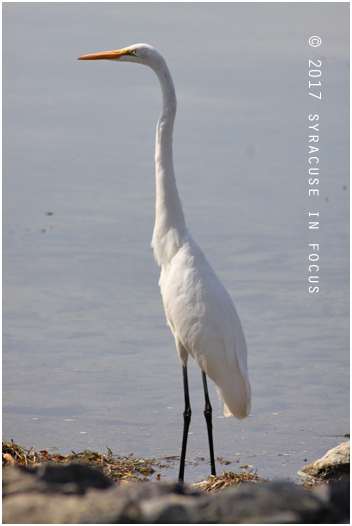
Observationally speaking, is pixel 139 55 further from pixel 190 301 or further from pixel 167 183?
pixel 190 301

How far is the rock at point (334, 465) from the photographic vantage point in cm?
310

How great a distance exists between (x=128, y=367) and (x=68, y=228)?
2436 millimetres

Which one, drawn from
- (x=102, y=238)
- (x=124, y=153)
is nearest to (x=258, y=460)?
(x=102, y=238)

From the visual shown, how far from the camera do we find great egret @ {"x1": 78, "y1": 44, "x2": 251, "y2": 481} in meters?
3.11

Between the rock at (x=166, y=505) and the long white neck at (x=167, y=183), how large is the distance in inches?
64.9

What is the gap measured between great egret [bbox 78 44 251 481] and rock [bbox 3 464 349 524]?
1195 mm

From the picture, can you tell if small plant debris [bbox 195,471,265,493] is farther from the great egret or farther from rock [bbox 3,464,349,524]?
rock [bbox 3,464,349,524]

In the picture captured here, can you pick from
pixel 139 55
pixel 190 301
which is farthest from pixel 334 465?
pixel 139 55

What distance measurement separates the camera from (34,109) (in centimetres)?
961

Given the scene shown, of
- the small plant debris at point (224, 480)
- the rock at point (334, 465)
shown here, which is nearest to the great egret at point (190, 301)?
the small plant debris at point (224, 480)

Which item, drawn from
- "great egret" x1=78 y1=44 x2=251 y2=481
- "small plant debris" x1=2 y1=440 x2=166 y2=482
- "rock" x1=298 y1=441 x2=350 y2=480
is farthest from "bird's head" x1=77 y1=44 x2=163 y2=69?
"rock" x1=298 y1=441 x2=350 y2=480

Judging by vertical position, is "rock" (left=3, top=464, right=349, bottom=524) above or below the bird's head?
below

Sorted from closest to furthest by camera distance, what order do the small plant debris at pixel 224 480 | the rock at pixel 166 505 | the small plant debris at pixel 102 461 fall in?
the rock at pixel 166 505
the small plant debris at pixel 224 480
the small plant debris at pixel 102 461

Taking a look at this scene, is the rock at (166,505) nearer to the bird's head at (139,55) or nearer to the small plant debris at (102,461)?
the small plant debris at (102,461)
